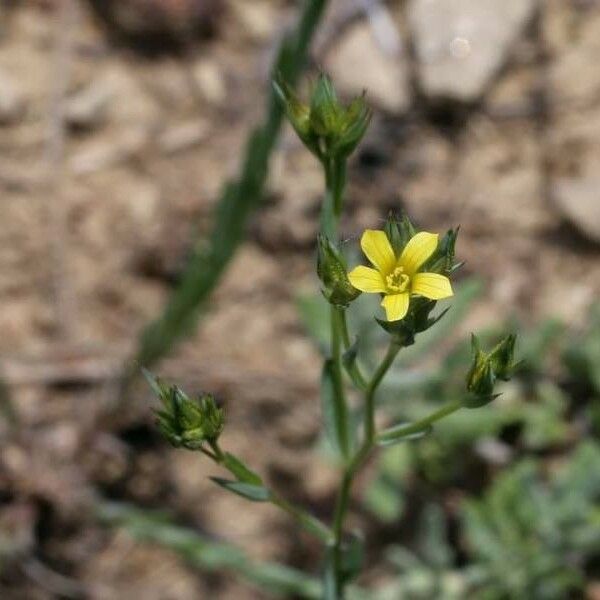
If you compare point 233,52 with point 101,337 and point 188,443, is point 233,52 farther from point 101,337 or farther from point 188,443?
point 188,443

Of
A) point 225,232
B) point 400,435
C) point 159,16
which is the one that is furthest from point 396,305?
point 159,16

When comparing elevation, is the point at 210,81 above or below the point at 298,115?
above

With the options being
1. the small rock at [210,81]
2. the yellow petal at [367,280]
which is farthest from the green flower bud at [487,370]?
the small rock at [210,81]

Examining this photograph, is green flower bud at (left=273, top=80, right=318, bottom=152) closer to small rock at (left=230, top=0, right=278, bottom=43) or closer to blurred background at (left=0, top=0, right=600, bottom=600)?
blurred background at (left=0, top=0, right=600, bottom=600)

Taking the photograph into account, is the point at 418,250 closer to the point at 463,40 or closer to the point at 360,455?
the point at 360,455

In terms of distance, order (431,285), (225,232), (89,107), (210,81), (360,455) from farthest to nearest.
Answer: (210,81) < (89,107) < (225,232) < (360,455) < (431,285)

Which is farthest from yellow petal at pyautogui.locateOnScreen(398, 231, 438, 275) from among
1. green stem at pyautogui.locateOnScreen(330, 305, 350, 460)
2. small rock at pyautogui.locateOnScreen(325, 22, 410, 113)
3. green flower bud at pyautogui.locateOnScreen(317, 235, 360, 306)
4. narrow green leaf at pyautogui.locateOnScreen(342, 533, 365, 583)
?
small rock at pyautogui.locateOnScreen(325, 22, 410, 113)

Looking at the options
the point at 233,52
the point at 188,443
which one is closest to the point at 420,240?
the point at 188,443
